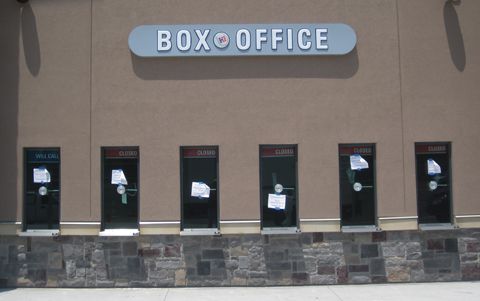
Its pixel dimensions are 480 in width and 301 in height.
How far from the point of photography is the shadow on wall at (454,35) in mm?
10227

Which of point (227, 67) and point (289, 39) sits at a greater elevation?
point (289, 39)

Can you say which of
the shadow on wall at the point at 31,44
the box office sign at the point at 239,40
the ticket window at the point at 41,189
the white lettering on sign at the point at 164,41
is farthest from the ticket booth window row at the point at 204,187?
the white lettering on sign at the point at 164,41

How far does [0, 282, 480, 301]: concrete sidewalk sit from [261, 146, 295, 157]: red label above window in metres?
2.41

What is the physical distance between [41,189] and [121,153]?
5.25 feet

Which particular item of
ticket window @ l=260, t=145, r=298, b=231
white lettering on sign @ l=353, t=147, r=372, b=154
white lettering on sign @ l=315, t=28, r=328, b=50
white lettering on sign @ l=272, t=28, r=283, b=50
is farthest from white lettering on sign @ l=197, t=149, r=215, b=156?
white lettering on sign @ l=315, t=28, r=328, b=50

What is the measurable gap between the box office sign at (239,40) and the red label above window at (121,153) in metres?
1.78

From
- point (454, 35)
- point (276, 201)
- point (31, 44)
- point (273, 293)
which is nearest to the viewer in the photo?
point (273, 293)

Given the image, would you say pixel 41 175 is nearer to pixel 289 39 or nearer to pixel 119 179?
pixel 119 179

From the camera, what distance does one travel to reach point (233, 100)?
9.98 meters

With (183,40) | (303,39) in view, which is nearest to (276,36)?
(303,39)

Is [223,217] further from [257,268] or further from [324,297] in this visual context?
[324,297]

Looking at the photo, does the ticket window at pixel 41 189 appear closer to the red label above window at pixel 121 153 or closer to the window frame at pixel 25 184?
the window frame at pixel 25 184

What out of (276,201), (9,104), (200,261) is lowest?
(200,261)

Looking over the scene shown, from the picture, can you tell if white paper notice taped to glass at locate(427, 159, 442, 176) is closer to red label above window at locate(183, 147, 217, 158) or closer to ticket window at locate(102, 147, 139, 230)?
red label above window at locate(183, 147, 217, 158)
